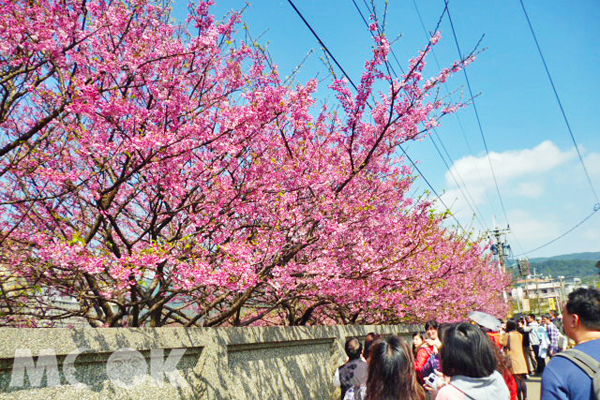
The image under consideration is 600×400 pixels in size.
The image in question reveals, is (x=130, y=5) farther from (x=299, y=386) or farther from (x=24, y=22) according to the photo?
(x=299, y=386)

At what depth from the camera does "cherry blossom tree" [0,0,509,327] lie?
4930mm

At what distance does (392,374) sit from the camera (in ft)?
10.5

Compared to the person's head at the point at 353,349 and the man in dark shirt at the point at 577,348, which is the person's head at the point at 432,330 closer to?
the person's head at the point at 353,349

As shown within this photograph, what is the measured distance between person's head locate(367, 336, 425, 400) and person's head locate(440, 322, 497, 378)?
11.2 inches

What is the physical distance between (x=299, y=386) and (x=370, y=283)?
9.19 ft

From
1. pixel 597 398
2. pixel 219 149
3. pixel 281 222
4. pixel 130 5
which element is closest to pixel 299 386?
pixel 281 222

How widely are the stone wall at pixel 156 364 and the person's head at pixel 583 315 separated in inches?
134

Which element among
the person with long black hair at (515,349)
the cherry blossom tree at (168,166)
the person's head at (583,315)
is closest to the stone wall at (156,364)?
the cherry blossom tree at (168,166)

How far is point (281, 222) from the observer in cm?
666

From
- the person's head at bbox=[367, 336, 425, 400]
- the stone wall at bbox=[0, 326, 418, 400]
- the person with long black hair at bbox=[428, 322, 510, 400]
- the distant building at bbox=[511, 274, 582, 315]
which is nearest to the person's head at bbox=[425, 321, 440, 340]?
the distant building at bbox=[511, 274, 582, 315]

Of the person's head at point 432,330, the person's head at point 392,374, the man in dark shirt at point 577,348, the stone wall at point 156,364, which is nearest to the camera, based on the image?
the man in dark shirt at point 577,348

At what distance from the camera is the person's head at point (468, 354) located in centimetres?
325

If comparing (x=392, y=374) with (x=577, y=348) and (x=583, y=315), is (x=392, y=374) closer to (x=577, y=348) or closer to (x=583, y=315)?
(x=577, y=348)

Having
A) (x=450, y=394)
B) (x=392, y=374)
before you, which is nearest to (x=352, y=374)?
(x=392, y=374)
